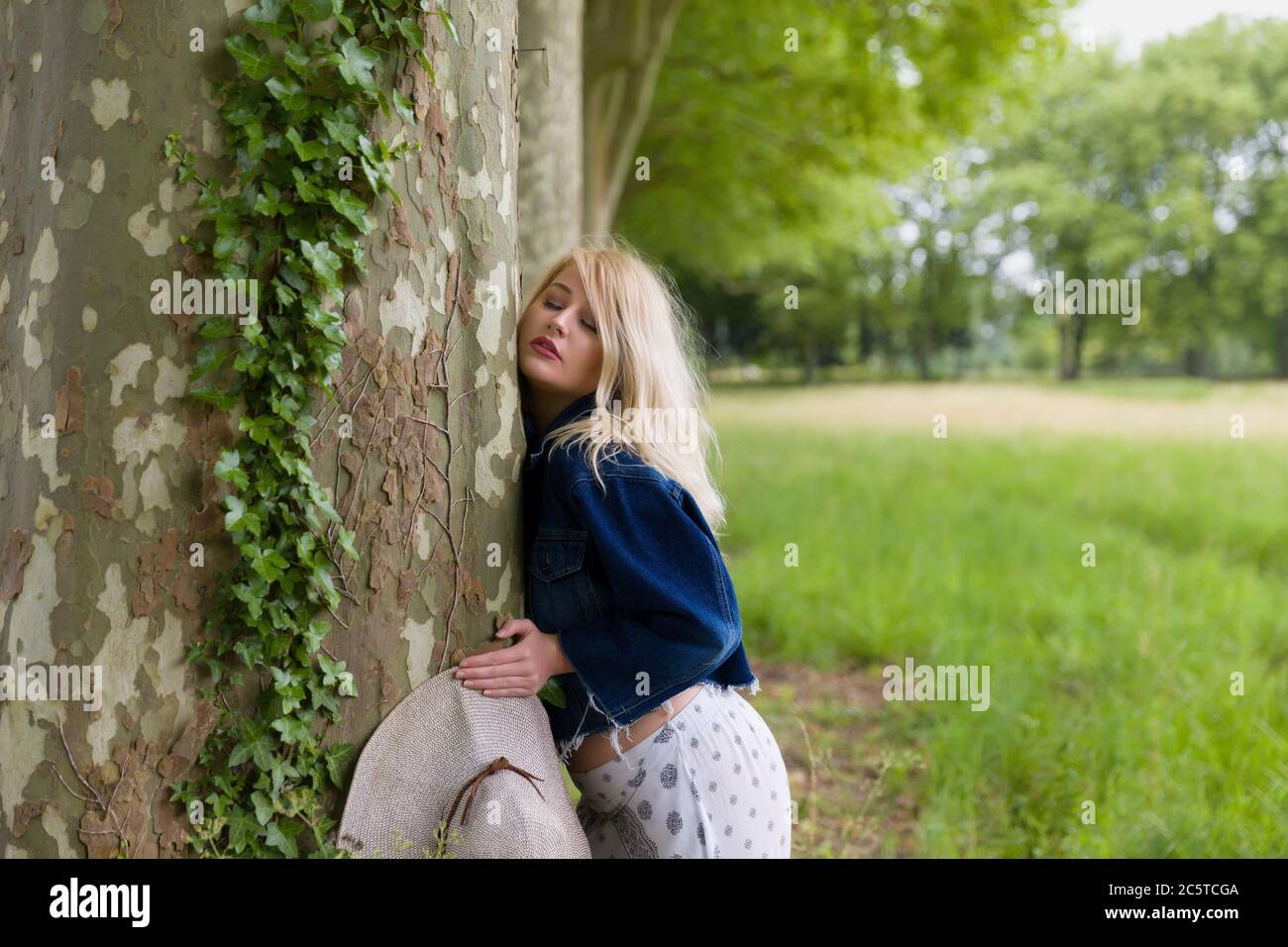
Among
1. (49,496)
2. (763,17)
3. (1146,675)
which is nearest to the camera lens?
(49,496)

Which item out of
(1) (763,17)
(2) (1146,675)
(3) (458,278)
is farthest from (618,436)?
(1) (763,17)

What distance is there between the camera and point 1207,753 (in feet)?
13.9

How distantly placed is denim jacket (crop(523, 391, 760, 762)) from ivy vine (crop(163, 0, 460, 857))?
51 cm

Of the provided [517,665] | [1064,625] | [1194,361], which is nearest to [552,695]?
[517,665]

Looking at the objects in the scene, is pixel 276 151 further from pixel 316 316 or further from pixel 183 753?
pixel 183 753

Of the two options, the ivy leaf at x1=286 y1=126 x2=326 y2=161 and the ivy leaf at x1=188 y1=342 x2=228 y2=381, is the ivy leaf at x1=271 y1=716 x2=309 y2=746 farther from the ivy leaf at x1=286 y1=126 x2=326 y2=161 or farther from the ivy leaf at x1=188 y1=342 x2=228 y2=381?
the ivy leaf at x1=286 y1=126 x2=326 y2=161

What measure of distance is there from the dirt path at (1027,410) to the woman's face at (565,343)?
14.0 m

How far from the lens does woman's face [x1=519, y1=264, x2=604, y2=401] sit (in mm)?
2537

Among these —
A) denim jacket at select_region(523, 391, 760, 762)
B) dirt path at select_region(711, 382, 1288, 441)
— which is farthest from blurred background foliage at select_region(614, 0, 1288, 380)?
dirt path at select_region(711, 382, 1288, 441)

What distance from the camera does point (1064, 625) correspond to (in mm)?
6125

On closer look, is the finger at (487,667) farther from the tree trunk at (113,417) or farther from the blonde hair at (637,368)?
the blonde hair at (637,368)

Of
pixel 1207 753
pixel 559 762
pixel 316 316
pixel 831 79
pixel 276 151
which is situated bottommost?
pixel 1207 753

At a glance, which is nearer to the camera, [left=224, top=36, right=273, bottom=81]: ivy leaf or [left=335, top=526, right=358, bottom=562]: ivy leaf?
[left=224, top=36, right=273, bottom=81]: ivy leaf
